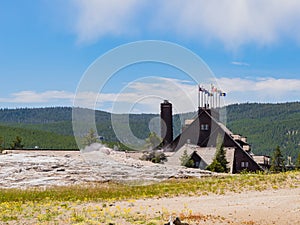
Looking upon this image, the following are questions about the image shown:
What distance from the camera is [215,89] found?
4622 centimetres

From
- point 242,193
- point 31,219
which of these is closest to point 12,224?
point 31,219

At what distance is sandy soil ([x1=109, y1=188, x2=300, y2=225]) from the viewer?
16.6 meters

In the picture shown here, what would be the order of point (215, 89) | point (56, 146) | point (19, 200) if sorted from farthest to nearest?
point (56, 146)
point (215, 89)
point (19, 200)

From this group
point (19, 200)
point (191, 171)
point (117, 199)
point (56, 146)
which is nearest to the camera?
point (117, 199)

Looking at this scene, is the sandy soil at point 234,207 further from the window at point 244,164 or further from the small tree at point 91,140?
the window at point 244,164

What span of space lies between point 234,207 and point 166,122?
93.5 ft

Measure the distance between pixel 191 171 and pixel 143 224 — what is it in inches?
843

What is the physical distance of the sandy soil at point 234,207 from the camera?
16578mm

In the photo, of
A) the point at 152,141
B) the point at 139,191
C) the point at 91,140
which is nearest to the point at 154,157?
the point at 152,141

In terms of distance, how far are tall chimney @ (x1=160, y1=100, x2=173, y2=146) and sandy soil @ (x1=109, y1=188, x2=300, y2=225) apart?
23.0 meters

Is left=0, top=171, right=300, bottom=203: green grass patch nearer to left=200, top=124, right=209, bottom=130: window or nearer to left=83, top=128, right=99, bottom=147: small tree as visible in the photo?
left=83, top=128, right=99, bottom=147: small tree

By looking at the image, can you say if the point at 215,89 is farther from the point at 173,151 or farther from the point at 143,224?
the point at 143,224

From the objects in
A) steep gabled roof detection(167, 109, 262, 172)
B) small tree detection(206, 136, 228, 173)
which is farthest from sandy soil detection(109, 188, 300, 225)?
steep gabled roof detection(167, 109, 262, 172)

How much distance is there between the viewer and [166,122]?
47000 mm
